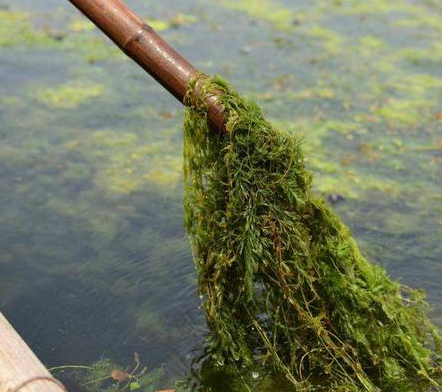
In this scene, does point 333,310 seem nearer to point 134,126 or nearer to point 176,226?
point 176,226

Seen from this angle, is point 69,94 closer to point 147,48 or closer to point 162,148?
point 162,148

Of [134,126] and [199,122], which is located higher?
[199,122]

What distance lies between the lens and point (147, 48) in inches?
126

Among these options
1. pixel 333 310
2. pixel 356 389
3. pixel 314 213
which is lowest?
pixel 356 389

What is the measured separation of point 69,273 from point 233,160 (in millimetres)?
1834

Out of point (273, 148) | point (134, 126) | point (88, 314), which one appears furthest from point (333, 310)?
point (134, 126)

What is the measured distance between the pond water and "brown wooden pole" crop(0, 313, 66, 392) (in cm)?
129

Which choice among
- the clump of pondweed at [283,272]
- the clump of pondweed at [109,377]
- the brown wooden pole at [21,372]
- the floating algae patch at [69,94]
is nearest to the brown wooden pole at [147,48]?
the clump of pondweed at [283,272]

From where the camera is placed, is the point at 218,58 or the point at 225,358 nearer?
the point at 225,358

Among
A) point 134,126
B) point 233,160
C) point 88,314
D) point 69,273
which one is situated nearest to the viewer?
point 233,160

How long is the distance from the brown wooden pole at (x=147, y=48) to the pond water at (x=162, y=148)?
1.49m

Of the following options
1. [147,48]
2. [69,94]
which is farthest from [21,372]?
[69,94]

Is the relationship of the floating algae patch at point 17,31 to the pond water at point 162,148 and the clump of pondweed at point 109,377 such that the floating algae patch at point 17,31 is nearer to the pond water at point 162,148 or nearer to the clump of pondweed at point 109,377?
the pond water at point 162,148

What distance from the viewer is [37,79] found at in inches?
275
